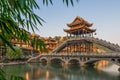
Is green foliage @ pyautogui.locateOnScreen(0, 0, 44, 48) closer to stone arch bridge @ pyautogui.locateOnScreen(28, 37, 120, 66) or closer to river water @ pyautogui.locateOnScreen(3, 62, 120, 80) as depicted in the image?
river water @ pyautogui.locateOnScreen(3, 62, 120, 80)

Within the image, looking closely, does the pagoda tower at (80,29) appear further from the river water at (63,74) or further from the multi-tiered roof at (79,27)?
the river water at (63,74)

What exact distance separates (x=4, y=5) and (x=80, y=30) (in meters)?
70.2

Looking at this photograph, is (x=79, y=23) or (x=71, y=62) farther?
(x=79, y=23)

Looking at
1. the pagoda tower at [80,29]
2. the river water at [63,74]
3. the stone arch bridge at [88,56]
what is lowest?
the river water at [63,74]

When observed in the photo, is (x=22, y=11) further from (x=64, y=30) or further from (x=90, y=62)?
(x=64, y=30)

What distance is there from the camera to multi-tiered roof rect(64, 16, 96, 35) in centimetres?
7196

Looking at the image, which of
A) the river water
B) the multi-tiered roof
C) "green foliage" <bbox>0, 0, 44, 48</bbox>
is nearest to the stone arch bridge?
the river water

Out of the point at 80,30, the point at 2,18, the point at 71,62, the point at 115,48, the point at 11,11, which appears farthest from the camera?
the point at 80,30

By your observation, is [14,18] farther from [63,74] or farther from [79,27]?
[79,27]

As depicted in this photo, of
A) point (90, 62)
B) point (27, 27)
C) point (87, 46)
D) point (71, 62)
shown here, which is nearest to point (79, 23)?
point (87, 46)

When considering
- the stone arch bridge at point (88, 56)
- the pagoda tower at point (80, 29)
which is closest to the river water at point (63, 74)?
the stone arch bridge at point (88, 56)

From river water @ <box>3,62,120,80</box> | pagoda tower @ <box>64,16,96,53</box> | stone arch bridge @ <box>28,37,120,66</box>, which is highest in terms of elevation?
pagoda tower @ <box>64,16,96,53</box>

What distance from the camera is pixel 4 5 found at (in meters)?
3.08

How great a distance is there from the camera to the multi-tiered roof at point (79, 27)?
72.0 m
